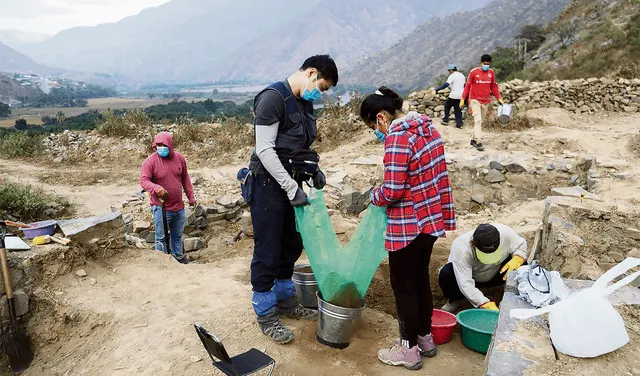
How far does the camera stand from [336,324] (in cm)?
279

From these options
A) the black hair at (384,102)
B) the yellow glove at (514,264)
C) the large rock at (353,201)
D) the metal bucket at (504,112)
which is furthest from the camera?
the metal bucket at (504,112)

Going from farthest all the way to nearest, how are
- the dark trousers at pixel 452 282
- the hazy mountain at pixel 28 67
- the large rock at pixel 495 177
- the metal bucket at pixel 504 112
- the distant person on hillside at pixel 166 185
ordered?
1. the hazy mountain at pixel 28 67
2. the metal bucket at pixel 504 112
3. the large rock at pixel 495 177
4. the distant person on hillside at pixel 166 185
5. the dark trousers at pixel 452 282

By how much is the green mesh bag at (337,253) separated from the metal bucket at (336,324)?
0.08m

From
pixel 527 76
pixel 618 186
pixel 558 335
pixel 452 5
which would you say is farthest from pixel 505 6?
pixel 452 5

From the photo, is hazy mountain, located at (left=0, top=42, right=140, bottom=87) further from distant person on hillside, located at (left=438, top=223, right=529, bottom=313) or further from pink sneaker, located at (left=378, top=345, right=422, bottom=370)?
pink sneaker, located at (left=378, top=345, right=422, bottom=370)

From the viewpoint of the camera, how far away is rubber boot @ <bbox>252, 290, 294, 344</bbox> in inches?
113

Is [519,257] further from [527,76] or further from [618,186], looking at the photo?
[527,76]

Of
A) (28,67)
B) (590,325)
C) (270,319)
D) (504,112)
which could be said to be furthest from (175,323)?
(28,67)

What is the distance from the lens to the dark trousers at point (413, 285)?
249 centimetres

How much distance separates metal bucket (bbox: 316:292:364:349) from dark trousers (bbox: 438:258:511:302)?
1185 millimetres

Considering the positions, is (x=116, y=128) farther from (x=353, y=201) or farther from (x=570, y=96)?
(x=570, y=96)

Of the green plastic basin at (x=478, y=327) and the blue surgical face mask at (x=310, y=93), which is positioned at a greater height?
the blue surgical face mask at (x=310, y=93)

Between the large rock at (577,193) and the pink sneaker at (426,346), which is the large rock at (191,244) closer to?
the pink sneaker at (426,346)

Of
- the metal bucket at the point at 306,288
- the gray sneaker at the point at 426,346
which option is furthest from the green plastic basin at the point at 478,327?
the metal bucket at the point at 306,288
